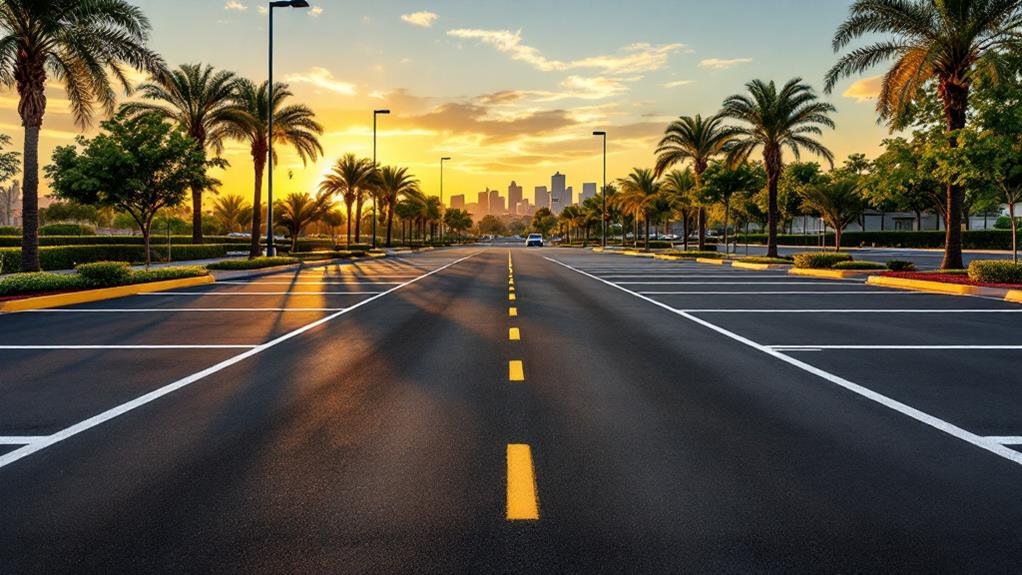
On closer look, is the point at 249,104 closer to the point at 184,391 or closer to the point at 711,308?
the point at 711,308

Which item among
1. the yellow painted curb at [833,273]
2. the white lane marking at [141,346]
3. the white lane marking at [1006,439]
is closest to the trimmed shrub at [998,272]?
the yellow painted curb at [833,273]

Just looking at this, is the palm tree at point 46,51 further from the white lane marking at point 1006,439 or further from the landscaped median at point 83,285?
the white lane marking at point 1006,439

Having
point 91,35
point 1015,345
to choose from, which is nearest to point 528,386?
point 1015,345

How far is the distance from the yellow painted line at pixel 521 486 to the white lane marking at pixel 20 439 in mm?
3704

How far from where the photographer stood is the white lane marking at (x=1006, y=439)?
5508mm

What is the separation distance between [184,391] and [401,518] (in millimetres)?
4374

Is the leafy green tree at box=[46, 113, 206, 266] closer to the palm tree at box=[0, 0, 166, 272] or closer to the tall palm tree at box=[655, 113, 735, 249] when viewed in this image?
the palm tree at box=[0, 0, 166, 272]

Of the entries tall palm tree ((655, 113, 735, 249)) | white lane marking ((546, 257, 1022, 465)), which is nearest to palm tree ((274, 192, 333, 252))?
tall palm tree ((655, 113, 735, 249))

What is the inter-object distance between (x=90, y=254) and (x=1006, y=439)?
34253mm

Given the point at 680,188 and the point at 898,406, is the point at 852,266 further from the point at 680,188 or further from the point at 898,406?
the point at 680,188

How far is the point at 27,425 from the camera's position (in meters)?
6.10

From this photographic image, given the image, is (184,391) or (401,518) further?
(184,391)

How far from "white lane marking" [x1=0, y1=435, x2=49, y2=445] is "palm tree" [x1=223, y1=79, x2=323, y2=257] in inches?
1213

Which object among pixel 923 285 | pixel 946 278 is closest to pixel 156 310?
pixel 923 285
